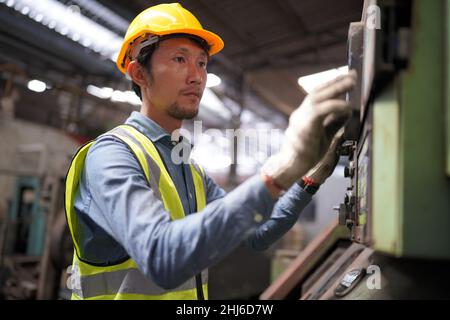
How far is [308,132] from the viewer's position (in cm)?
62

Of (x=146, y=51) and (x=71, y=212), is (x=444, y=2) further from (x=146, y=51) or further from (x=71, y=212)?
(x=71, y=212)

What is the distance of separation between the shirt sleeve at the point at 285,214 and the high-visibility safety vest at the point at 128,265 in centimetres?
30

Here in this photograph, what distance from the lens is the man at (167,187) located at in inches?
24.7

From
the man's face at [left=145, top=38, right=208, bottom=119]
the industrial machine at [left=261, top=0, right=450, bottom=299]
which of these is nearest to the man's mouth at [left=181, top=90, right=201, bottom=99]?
the man's face at [left=145, top=38, right=208, bottom=119]

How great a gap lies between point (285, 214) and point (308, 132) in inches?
20.8

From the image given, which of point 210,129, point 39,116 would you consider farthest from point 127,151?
point 210,129

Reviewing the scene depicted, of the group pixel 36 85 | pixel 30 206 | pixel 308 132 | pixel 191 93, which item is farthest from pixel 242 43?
pixel 308 132

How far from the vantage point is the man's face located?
971 millimetres

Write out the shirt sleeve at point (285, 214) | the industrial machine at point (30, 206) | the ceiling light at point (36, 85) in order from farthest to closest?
the ceiling light at point (36, 85) → the industrial machine at point (30, 206) → the shirt sleeve at point (285, 214)

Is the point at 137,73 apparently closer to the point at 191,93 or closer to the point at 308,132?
the point at 191,93

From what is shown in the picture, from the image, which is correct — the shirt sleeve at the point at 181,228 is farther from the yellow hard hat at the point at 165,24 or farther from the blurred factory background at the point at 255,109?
the yellow hard hat at the point at 165,24

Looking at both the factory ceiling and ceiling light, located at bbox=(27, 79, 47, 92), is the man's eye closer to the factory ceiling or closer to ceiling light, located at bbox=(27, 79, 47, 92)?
the factory ceiling

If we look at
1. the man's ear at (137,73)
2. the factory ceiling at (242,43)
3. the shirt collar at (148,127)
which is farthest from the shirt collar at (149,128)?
the factory ceiling at (242,43)

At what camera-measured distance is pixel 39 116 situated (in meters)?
5.98
